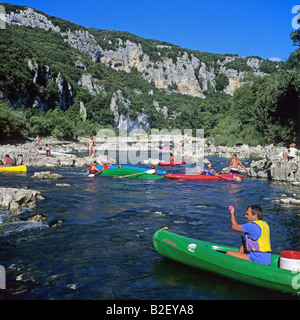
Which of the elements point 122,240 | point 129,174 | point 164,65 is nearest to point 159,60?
point 164,65

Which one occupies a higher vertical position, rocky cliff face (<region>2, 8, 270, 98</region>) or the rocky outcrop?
rocky cliff face (<region>2, 8, 270, 98</region>)

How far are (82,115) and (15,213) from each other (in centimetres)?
6996

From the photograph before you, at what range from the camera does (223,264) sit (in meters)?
5.72

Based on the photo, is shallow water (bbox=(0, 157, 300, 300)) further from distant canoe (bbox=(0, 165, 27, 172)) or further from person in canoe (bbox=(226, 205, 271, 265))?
distant canoe (bbox=(0, 165, 27, 172))

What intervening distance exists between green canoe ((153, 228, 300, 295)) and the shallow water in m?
0.23

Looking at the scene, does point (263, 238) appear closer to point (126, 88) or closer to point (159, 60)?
point (126, 88)

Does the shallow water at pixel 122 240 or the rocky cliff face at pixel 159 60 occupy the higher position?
the rocky cliff face at pixel 159 60

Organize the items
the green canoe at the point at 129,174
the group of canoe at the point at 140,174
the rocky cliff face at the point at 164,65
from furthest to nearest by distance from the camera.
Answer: the rocky cliff face at the point at 164,65
the green canoe at the point at 129,174
the group of canoe at the point at 140,174

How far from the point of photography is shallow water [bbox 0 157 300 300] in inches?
219

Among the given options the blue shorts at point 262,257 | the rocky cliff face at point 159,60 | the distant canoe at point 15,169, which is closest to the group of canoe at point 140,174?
the distant canoe at point 15,169

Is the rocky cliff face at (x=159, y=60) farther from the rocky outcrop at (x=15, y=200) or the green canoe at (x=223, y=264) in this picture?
the green canoe at (x=223, y=264)

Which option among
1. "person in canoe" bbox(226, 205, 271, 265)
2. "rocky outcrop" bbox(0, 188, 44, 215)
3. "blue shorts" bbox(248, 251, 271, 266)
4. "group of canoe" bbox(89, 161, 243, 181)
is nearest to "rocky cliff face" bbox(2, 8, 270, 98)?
"group of canoe" bbox(89, 161, 243, 181)

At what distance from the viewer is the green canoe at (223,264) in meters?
5.19

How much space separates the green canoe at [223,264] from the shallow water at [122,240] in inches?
8.9
